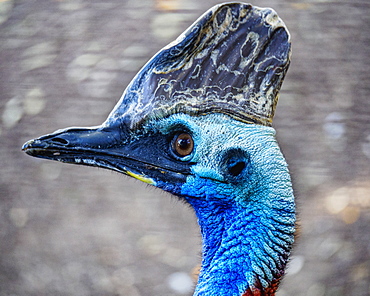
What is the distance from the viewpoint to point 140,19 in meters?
3.24

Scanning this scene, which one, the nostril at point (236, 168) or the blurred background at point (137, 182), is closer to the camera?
the nostril at point (236, 168)

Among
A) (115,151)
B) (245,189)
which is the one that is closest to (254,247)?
(245,189)

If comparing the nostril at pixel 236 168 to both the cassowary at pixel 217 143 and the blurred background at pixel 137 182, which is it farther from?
the blurred background at pixel 137 182

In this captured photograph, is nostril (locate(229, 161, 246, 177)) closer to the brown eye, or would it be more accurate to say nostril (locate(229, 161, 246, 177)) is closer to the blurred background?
the brown eye

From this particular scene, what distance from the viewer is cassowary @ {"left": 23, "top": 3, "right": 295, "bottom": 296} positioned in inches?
55.7

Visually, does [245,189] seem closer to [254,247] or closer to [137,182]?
[254,247]

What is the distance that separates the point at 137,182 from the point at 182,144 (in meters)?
1.67

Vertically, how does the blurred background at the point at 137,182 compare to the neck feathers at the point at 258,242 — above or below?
below

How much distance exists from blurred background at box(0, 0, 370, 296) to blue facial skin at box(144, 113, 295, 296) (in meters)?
1.56

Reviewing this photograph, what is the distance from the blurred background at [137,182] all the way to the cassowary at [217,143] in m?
1.54

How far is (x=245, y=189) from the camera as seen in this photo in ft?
4.68

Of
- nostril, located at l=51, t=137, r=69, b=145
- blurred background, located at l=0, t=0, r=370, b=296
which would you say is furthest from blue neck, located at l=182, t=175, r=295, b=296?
blurred background, located at l=0, t=0, r=370, b=296

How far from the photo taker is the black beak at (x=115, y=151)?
1.43 meters

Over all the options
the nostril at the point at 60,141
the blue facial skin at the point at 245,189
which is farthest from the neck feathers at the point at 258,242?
the nostril at the point at 60,141
